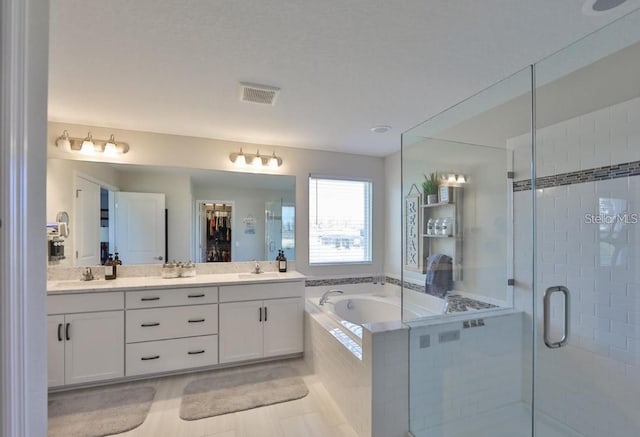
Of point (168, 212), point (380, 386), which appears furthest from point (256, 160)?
point (380, 386)

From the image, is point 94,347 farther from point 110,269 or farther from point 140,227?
point 140,227

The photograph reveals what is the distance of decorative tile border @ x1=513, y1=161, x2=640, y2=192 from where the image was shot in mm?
1670

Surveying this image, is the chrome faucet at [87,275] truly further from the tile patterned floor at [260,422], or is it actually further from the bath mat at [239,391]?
the bath mat at [239,391]

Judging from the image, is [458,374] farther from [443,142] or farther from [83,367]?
[83,367]

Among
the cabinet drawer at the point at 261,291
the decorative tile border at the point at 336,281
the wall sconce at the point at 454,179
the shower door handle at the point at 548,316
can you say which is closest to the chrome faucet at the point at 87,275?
the cabinet drawer at the point at 261,291

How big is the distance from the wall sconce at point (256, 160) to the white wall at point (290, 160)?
0.05 metres

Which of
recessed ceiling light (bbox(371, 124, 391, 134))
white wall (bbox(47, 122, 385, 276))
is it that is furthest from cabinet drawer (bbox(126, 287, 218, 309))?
recessed ceiling light (bbox(371, 124, 391, 134))

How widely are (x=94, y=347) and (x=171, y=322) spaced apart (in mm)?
585

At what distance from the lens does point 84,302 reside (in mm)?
2439

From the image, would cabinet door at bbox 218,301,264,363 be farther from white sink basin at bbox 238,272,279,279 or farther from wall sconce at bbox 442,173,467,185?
wall sconce at bbox 442,173,467,185

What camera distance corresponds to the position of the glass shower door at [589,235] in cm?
166

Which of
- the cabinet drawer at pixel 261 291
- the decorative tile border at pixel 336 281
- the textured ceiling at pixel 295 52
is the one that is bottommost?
the decorative tile border at pixel 336 281

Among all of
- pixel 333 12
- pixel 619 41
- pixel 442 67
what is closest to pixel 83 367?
pixel 333 12

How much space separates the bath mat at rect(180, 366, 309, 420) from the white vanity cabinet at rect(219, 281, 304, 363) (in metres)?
0.18
